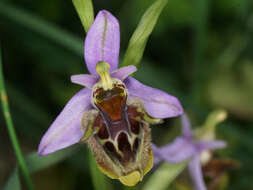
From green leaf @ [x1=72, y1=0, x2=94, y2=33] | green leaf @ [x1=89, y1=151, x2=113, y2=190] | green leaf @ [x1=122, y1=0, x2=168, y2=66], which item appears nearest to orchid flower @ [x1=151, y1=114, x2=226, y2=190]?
green leaf @ [x1=89, y1=151, x2=113, y2=190]

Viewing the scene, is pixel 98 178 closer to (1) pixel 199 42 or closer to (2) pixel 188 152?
(2) pixel 188 152

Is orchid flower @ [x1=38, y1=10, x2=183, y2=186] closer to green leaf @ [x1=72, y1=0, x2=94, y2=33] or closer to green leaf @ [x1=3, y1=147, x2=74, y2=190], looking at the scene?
green leaf @ [x1=72, y1=0, x2=94, y2=33]

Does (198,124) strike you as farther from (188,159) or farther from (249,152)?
(188,159)

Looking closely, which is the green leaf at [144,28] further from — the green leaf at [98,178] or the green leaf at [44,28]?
the green leaf at [44,28]

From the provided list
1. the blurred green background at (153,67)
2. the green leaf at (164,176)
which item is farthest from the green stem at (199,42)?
the green leaf at (164,176)

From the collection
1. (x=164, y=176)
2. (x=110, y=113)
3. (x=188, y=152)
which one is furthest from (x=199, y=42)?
(x=110, y=113)

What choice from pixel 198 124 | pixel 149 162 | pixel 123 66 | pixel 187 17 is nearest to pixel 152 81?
pixel 198 124
